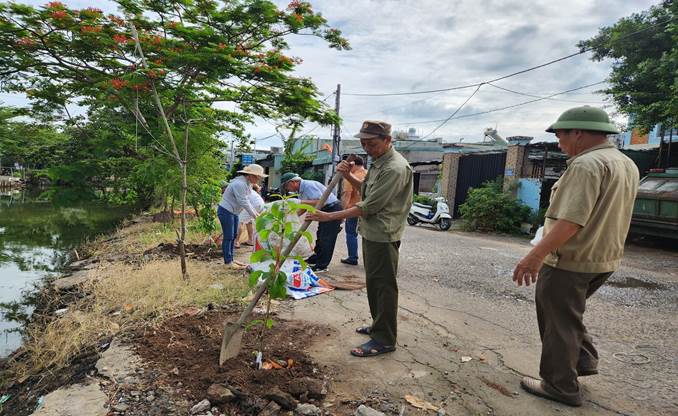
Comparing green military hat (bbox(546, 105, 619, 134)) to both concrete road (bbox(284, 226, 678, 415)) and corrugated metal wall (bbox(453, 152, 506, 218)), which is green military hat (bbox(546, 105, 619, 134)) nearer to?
concrete road (bbox(284, 226, 678, 415))

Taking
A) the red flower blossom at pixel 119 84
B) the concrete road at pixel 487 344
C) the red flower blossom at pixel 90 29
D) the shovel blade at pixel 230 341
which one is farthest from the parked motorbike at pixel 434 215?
the shovel blade at pixel 230 341

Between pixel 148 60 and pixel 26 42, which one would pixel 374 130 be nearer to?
pixel 148 60

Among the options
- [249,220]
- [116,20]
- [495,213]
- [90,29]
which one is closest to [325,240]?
[249,220]

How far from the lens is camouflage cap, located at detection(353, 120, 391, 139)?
3.17 m

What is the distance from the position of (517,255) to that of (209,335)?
6.96 m

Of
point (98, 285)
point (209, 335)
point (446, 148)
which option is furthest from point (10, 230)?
point (446, 148)

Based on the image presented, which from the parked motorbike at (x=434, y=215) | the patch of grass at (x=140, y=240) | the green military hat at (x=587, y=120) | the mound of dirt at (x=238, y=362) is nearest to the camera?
the green military hat at (x=587, y=120)

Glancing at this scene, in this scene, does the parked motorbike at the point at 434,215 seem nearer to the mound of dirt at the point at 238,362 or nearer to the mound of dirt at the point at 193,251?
the mound of dirt at the point at 193,251

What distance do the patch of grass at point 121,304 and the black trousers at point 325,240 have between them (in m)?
1.22

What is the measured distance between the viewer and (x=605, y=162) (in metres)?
2.36

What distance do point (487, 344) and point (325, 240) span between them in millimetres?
2928

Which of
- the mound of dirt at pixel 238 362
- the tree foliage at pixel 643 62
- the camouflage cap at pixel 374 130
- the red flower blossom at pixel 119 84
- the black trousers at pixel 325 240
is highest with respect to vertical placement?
the tree foliage at pixel 643 62

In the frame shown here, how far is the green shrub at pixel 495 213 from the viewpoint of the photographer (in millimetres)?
12867

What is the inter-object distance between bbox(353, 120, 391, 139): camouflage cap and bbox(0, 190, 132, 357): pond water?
4977mm
